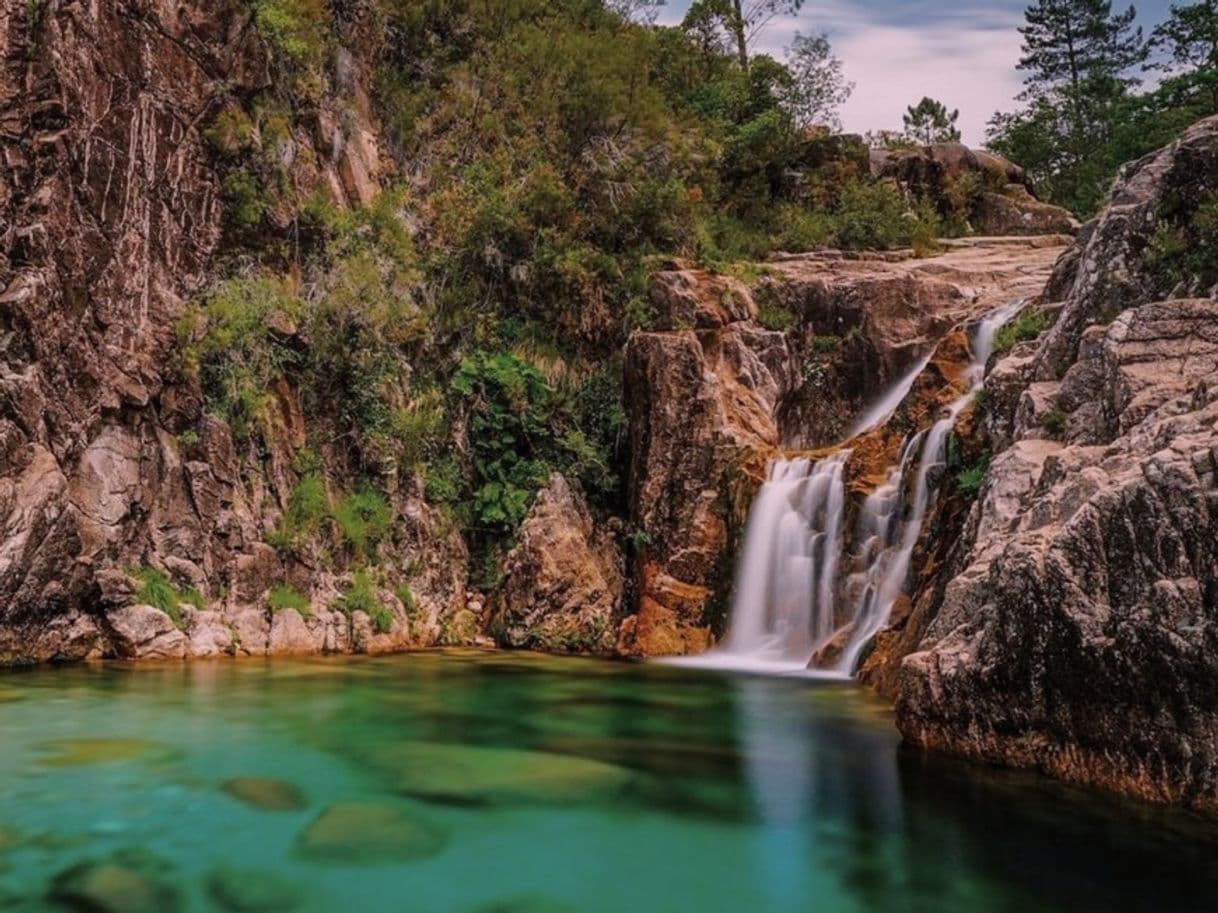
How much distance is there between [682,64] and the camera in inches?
1024

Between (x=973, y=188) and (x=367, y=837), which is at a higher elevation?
(x=973, y=188)

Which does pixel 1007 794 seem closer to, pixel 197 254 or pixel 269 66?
pixel 197 254

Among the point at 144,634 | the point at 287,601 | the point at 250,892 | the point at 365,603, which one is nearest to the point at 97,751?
the point at 250,892

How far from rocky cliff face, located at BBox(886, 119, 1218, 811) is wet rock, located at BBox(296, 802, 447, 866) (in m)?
3.75

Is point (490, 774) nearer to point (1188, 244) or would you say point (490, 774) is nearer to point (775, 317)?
point (1188, 244)

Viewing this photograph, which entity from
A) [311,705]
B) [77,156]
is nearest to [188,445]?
[77,156]

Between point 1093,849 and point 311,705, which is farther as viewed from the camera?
point 311,705

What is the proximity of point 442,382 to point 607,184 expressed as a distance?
5.73 m

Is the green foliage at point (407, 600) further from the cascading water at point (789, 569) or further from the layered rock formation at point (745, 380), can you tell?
the cascading water at point (789, 569)

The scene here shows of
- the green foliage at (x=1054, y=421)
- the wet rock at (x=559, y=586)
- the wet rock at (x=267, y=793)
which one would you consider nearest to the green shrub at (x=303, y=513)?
the wet rock at (x=559, y=586)

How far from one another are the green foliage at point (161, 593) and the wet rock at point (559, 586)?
4617 millimetres

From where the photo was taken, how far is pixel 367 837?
5.20 meters

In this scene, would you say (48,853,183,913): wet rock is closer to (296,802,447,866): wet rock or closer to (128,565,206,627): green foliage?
(296,802,447,866): wet rock

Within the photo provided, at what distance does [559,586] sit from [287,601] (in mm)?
4256
